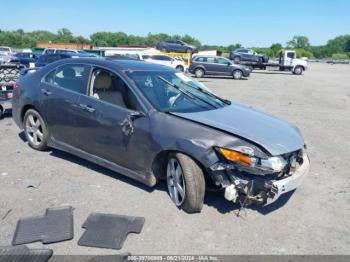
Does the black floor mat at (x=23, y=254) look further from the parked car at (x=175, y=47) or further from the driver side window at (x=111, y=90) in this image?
the parked car at (x=175, y=47)

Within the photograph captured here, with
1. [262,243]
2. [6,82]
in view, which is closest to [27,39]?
[6,82]

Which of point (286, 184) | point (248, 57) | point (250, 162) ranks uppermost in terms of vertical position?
point (250, 162)

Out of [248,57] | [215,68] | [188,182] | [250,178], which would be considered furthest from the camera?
[248,57]

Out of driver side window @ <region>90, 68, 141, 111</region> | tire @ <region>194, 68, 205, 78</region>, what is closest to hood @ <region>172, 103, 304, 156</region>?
driver side window @ <region>90, 68, 141, 111</region>

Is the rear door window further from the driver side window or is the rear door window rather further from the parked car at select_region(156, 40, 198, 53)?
the parked car at select_region(156, 40, 198, 53)

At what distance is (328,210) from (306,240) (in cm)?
84

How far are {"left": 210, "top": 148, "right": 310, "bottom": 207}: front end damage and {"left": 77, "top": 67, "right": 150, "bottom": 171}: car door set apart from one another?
0.94 metres

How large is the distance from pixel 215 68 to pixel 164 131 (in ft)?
78.7

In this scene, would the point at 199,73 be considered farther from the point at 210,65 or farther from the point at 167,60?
the point at 167,60

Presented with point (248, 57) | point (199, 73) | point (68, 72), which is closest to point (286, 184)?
point (68, 72)

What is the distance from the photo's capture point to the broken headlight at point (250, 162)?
11.6 ft

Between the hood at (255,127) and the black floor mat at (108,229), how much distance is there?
1286mm

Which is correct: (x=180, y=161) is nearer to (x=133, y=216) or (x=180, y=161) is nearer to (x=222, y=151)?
(x=222, y=151)

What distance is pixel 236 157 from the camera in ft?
Answer: 11.7
